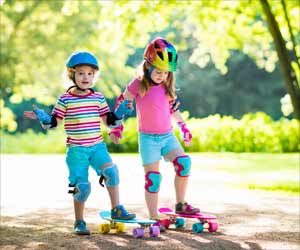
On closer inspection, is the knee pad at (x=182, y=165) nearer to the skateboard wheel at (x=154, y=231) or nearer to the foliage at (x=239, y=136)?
the skateboard wheel at (x=154, y=231)

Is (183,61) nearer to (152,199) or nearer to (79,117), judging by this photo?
(152,199)

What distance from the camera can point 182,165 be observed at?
6.01 m

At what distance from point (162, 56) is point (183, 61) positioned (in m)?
28.1

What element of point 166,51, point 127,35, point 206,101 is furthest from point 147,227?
point 206,101

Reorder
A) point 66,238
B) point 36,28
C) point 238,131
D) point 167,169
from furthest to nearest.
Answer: point 36,28 → point 238,131 → point 167,169 → point 66,238

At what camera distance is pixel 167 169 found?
14.9 meters

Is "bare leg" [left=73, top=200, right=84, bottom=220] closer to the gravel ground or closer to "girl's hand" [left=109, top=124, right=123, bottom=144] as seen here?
the gravel ground

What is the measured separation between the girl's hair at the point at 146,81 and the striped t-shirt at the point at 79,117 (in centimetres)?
56

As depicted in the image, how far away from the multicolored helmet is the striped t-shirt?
2.18ft

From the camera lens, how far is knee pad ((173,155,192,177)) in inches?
236

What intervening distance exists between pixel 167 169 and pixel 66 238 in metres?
9.57

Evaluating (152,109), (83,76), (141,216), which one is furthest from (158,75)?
(141,216)

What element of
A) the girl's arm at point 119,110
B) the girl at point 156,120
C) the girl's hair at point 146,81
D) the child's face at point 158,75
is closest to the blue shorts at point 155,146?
the girl at point 156,120

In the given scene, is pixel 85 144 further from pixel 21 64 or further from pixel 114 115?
pixel 21 64
